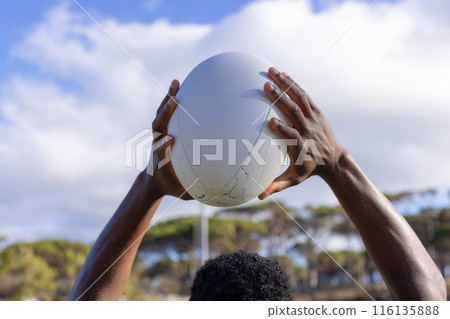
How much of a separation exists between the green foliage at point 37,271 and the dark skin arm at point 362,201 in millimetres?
30604

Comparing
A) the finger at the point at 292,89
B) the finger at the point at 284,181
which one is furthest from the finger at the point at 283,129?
the finger at the point at 284,181

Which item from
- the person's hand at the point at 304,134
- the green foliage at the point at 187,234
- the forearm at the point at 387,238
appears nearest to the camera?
the forearm at the point at 387,238

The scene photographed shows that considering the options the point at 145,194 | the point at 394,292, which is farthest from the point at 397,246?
the point at 145,194

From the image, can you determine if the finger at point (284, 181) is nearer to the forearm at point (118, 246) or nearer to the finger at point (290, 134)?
the finger at point (290, 134)

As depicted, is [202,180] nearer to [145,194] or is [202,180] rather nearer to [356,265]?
[145,194]

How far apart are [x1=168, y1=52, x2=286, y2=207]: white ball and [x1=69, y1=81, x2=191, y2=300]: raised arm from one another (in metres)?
0.15

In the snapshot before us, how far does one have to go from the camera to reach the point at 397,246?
276cm

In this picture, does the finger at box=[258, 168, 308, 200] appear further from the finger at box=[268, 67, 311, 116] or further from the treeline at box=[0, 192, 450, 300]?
the treeline at box=[0, 192, 450, 300]

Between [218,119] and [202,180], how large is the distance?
46 centimetres

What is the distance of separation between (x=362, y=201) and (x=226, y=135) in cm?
103

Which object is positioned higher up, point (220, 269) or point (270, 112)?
point (270, 112)

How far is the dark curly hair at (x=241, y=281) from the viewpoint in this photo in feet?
6.74

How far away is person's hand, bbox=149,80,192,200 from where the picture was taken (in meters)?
3.42

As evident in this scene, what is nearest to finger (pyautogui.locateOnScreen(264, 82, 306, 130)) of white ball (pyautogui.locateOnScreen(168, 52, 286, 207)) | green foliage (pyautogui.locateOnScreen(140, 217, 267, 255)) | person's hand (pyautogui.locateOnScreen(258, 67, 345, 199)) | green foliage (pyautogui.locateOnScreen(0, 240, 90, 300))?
person's hand (pyautogui.locateOnScreen(258, 67, 345, 199))
